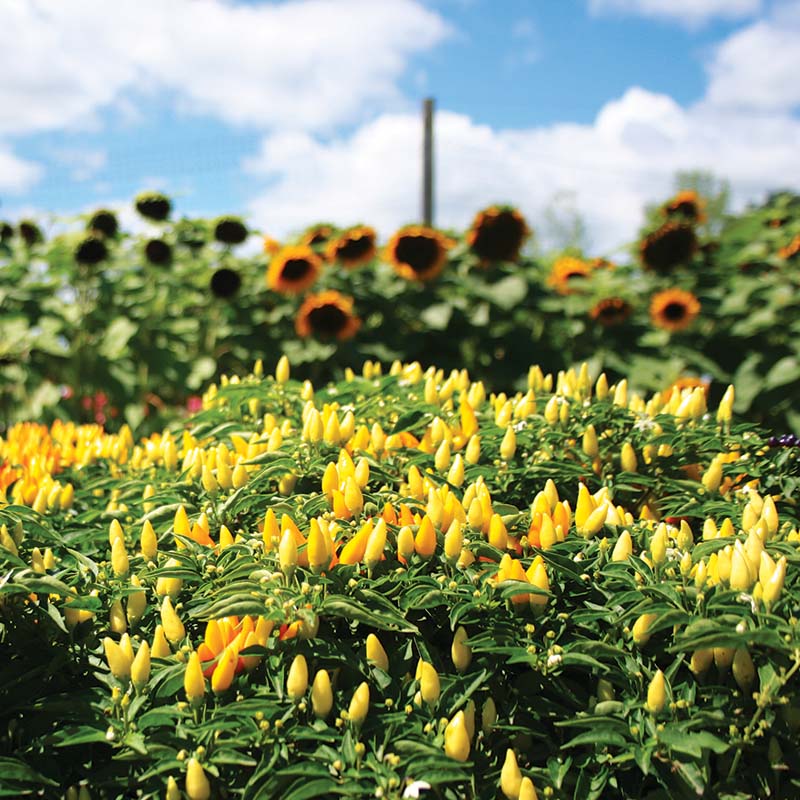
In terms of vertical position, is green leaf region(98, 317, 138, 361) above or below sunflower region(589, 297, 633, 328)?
below

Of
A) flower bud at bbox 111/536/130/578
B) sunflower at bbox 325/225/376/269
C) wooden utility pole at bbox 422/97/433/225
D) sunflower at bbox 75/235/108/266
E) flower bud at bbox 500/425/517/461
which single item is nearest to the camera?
flower bud at bbox 111/536/130/578

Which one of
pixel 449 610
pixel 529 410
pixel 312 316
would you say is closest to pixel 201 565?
pixel 449 610

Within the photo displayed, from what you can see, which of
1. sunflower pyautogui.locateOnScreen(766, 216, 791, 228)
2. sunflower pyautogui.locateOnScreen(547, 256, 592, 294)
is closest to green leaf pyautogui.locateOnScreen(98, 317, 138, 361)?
sunflower pyautogui.locateOnScreen(547, 256, 592, 294)

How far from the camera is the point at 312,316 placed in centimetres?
566

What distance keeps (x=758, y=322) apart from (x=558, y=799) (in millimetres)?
4917

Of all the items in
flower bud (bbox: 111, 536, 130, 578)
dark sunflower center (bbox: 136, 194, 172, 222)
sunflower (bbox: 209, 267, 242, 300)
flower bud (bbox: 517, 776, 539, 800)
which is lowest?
flower bud (bbox: 517, 776, 539, 800)

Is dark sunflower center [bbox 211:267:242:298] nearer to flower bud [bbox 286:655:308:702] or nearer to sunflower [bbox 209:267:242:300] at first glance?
sunflower [bbox 209:267:242:300]

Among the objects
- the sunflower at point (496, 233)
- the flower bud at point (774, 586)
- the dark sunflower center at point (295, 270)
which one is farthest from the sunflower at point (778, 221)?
the flower bud at point (774, 586)

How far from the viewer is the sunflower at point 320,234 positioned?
6832mm

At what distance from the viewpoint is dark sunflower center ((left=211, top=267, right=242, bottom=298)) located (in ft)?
19.6

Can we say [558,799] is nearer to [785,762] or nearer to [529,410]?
[785,762]

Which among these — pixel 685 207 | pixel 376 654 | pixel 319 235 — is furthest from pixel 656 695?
pixel 685 207

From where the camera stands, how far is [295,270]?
5.96 m

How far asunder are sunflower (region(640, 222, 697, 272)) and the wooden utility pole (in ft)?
14.3
